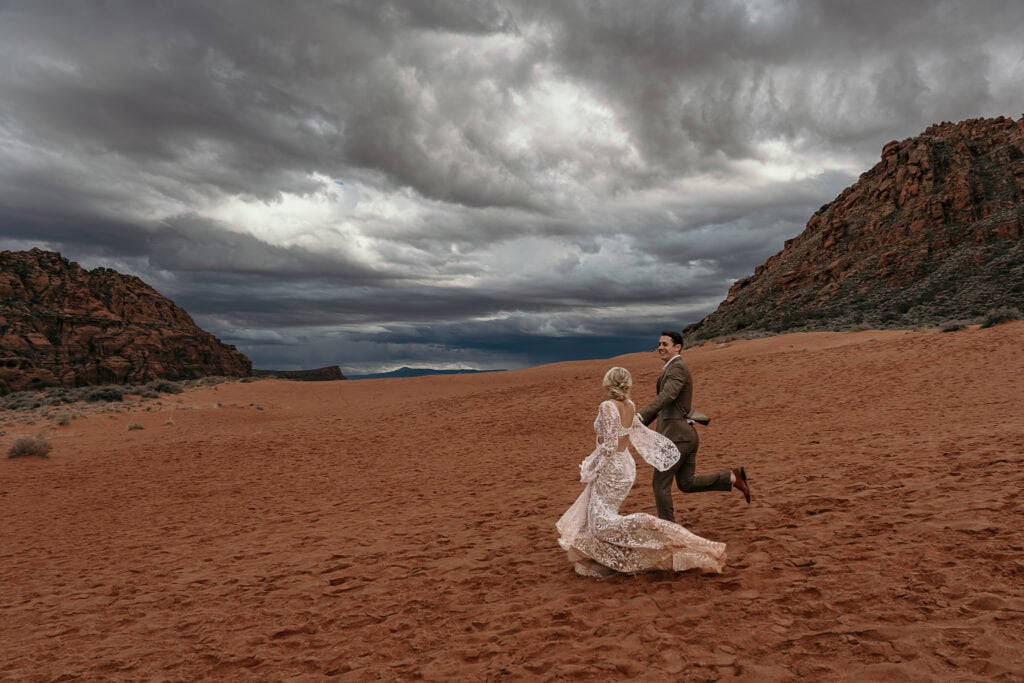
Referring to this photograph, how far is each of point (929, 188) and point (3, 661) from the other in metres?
74.3

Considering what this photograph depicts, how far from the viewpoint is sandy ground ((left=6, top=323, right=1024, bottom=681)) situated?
4.57 meters

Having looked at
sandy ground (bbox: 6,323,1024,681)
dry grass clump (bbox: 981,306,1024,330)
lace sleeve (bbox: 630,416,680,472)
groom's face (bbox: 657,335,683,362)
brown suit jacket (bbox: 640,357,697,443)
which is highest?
dry grass clump (bbox: 981,306,1024,330)

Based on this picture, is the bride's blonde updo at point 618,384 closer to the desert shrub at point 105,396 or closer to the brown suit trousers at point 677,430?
the brown suit trousers at point 677,430

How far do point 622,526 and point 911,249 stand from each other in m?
61.1

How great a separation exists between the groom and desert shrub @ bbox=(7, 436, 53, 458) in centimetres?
1879

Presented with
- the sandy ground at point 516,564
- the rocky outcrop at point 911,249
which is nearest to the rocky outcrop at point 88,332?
the sandy ground at point 516,564

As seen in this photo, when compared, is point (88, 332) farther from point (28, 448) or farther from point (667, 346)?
point (667, 346)

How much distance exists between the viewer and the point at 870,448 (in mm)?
10867

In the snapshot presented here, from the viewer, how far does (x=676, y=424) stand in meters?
6.27

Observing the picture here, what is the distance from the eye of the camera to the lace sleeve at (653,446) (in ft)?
20.0

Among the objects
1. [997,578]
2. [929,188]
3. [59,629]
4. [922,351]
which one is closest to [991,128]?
[929,188]

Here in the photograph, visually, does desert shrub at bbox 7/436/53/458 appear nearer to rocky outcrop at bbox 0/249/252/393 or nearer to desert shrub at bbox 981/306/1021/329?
desert shrub at bbox 981/306/1021/329

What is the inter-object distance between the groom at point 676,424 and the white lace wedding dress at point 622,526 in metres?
0.20

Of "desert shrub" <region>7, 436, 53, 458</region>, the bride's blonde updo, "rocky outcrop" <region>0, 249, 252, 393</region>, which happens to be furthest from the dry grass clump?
"rocky outcrop" <region>0, 249, 252, 393</region>
